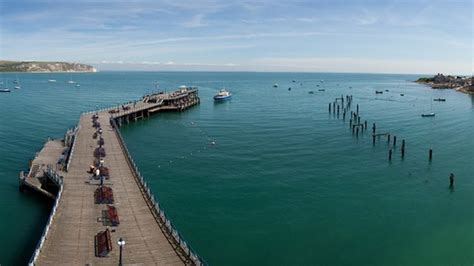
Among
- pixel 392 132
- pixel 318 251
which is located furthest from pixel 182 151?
pixel 392 132

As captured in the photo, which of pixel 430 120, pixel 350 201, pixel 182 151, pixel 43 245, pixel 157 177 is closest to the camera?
pixel 43 245

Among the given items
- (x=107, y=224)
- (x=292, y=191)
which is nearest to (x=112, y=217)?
(x=107, y=224)

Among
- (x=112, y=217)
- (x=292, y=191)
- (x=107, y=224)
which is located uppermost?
(x=112, y=217)

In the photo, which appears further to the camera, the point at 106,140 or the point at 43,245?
the point at 106,140

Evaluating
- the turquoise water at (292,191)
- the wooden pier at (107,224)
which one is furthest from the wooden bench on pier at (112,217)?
the turquoise water at (292,191)

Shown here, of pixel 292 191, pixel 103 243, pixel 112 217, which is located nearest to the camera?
pixel 103 243

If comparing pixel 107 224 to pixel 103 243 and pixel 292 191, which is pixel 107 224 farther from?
pixel 292 191

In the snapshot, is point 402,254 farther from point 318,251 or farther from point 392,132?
point 392,132
